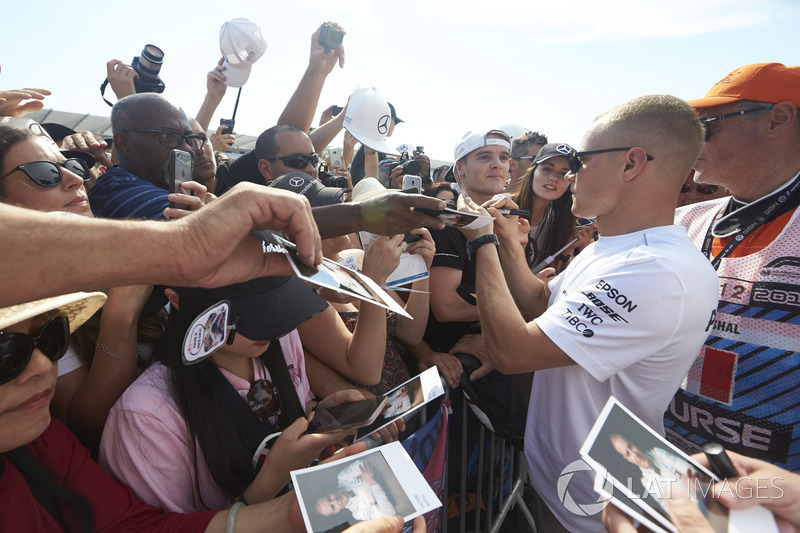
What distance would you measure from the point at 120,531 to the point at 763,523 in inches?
72.0

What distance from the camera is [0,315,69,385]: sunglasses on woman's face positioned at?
1133 millimetres

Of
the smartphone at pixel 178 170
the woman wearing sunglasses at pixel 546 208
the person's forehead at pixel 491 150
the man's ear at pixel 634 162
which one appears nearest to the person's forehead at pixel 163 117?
the smartphone at pixel 178 170

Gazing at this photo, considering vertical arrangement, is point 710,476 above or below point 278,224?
below

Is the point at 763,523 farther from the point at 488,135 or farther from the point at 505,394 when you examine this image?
the point at 488,135

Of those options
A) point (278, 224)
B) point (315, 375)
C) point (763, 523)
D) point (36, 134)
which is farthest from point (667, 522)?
point (36, 134)

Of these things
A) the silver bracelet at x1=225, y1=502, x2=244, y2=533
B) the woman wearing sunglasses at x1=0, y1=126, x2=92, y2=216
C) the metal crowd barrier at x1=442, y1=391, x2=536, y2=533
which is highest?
Result: the woman wearing sunglasses at x1=0, y1=126, x2=92, y2=216

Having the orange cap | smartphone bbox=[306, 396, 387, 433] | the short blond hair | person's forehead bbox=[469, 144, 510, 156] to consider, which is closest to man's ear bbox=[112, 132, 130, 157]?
smartphone bbox=[306, 396, 387, 433]

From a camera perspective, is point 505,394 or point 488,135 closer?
point 505,394

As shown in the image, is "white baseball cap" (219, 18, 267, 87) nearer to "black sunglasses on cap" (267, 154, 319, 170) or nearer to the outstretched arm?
"black sunglasses on cap" (267, 154, 319, 170)

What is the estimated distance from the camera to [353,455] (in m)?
1.41

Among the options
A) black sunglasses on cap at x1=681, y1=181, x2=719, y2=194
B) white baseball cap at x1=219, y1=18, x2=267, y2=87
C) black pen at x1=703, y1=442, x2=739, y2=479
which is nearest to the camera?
black pen at x1=703, y1=442, x2=739, y2=479

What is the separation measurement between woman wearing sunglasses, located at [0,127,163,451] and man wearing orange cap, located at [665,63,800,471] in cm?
264

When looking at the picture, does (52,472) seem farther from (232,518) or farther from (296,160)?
(296,160)

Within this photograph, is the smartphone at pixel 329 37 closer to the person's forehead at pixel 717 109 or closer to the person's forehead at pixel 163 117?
the person's forehead at pixel 163 117
